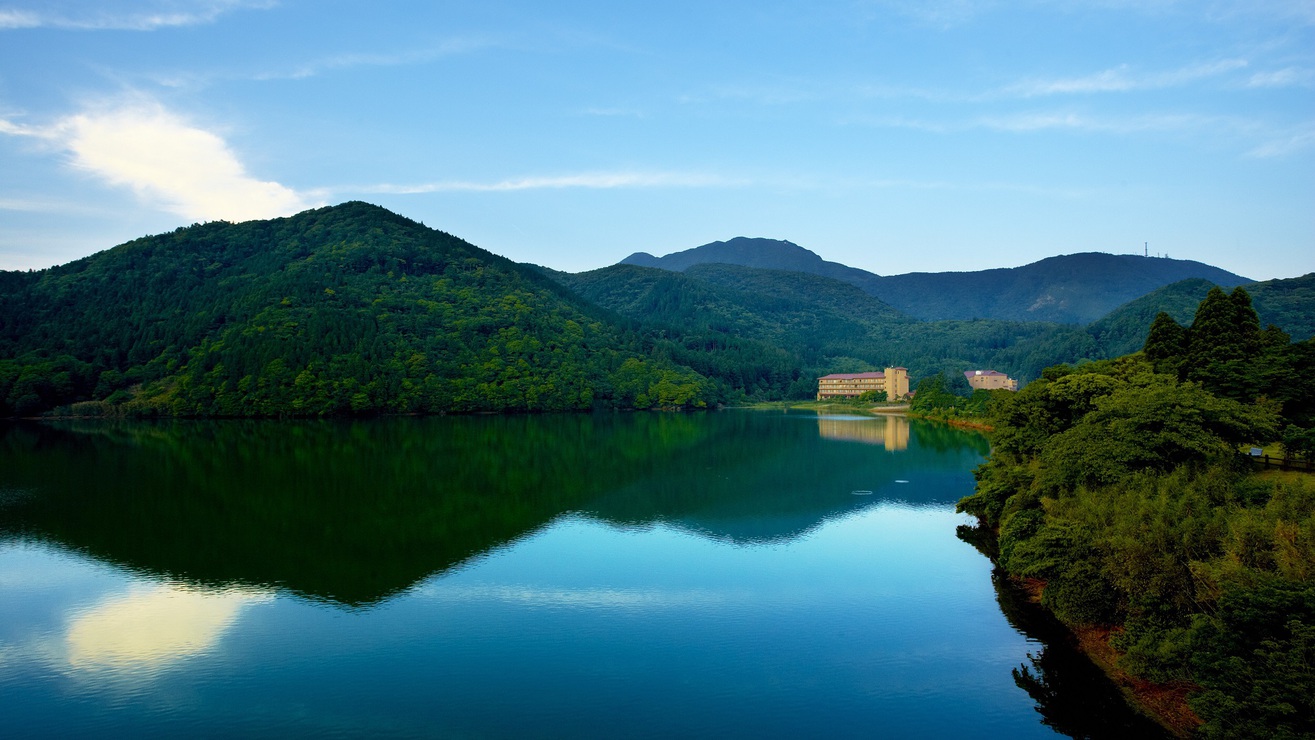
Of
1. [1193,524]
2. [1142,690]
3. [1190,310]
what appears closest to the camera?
[1142,690]

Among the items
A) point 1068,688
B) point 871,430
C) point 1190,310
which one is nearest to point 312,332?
point 871,430

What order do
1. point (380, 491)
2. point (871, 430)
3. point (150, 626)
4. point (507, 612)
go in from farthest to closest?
1. point (871, 430)
2. point (380, 491)
3. point (507, 612)
4. point (150, 626)

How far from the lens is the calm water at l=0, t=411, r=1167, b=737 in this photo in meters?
13.3

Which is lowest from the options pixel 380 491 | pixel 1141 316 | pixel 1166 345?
pixel 380 491

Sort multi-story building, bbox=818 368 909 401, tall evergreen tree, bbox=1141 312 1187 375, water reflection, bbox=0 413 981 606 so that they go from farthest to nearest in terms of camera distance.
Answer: multi-story building, bbox=818 368 909 401, tall evergreen tree, bbox=1141 312 1187 375, water reflection, bbox=0 413 981 606

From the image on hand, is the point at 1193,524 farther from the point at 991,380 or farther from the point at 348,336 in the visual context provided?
the point at 991,380

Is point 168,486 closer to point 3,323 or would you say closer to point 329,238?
point 3,323

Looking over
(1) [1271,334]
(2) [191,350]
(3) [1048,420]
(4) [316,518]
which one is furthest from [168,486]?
(2) [191,350]

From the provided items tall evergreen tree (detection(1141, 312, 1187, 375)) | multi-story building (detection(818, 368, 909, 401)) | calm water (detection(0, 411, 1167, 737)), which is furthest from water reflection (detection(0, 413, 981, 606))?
multi-story building (detection(818, 368, 909, 401))

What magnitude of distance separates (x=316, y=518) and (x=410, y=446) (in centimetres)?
2465

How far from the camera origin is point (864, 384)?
130375 mm

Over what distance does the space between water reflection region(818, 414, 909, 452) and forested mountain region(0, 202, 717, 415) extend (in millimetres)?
27457

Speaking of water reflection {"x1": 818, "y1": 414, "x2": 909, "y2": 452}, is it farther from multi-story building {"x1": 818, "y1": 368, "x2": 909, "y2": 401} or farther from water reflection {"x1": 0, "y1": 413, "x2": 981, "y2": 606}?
multi-story building {"x1": 818, "y1": 368, "x2": 909, "y2": 401}

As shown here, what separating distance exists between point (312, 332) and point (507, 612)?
77.8 m
